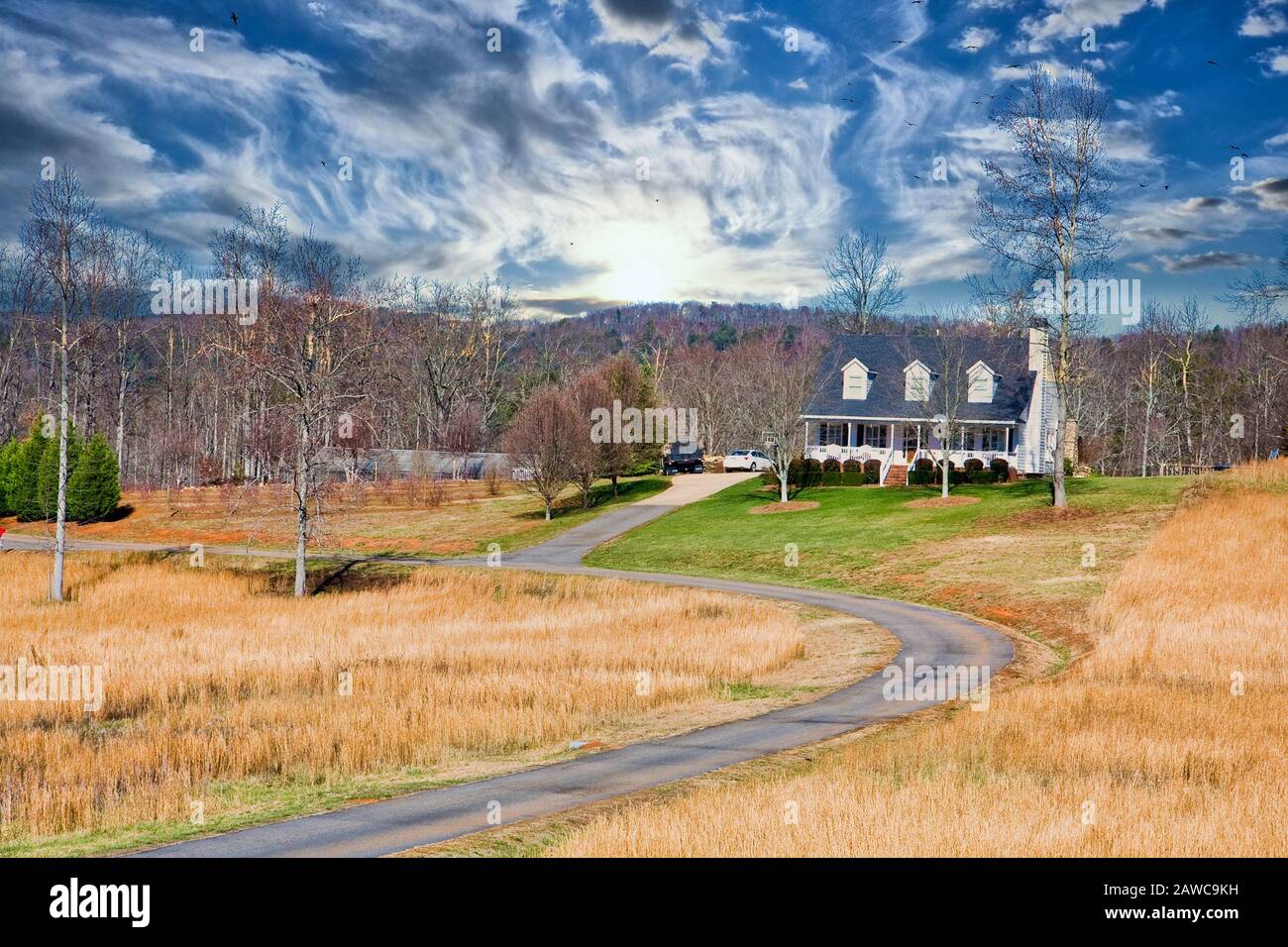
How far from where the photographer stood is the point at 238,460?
245ft

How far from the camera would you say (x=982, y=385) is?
56.3 m

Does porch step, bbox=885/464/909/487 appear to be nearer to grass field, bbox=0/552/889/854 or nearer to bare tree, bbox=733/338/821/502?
bare tree, bbox=733/338/821/502

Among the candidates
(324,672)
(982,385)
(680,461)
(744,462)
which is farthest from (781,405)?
(324,672)

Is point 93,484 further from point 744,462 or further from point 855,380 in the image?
point 855,380

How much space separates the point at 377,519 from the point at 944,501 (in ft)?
110

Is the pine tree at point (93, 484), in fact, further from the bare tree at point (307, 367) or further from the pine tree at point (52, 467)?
the bare tree at point (307, 367)

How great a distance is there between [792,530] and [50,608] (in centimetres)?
2932

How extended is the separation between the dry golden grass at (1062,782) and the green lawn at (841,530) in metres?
13.6

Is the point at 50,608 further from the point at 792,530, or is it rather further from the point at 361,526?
the point at 792,530

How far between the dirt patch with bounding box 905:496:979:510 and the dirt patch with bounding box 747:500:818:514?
526 cm

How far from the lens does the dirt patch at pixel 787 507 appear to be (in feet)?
155

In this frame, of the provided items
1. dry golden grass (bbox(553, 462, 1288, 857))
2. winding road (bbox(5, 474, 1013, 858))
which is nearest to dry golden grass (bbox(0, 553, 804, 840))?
winding road (bbox(5, 474, 1013, 858))

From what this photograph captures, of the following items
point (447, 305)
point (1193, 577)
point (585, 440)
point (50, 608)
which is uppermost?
point (447, 305)

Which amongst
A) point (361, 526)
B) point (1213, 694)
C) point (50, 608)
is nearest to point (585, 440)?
point (361, 526)
